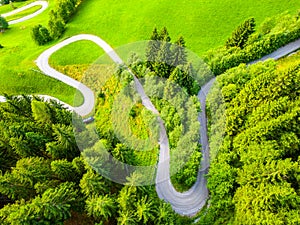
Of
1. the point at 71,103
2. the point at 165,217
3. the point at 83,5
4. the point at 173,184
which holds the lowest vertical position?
the point at 173,184

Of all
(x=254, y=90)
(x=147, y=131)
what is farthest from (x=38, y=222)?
(x=254, y=90)


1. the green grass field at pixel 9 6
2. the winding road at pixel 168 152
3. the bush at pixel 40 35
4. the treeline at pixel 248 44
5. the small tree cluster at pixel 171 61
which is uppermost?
the green grass field at pixel 9 6

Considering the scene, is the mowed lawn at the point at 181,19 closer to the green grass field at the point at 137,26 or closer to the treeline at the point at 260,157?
the green grass field at the point at 137,26

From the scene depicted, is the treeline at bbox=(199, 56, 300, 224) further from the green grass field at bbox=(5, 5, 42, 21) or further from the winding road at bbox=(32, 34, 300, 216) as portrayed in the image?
the green grass field at bbox=(5, 5, 42, 21)

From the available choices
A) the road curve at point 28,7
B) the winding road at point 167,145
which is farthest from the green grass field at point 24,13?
the winding road at point 167,145

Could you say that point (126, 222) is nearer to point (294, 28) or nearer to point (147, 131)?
point (147, 131)

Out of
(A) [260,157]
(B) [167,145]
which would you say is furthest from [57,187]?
(A) [260,157]

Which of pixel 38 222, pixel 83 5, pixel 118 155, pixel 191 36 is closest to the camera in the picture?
pixel 38 222
